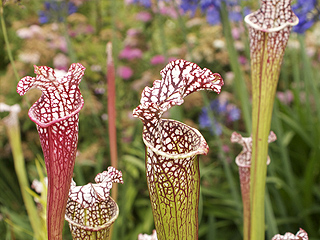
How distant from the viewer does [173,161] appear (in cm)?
42

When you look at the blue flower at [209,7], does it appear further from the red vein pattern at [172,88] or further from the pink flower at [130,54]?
the red vein pattern at [172,88]

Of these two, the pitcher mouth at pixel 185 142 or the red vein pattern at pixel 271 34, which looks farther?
the red vein pattern at pixel 271 34

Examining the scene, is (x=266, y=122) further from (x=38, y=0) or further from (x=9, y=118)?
(x=38, y=0)

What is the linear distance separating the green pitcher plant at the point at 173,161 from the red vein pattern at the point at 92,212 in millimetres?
72

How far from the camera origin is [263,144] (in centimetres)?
55

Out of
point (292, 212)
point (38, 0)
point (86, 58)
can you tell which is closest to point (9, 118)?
point (86, 58)

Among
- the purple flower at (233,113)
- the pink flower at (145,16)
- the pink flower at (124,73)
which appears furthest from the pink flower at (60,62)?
the purple flower at (233,113)

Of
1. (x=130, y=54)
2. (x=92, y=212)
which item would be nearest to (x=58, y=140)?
(x=92, y=212)

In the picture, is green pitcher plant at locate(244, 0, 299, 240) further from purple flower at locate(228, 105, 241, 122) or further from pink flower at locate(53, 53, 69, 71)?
pink flower at locate(53, 53, 69, 71)

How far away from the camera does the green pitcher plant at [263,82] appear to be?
0.55 meters

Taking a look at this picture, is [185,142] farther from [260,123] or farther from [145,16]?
[145,16]

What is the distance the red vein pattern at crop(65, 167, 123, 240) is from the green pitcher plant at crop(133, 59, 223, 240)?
0.07 meters

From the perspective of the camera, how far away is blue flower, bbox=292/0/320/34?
3.87 ft

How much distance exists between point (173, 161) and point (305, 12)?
1.01 meters
